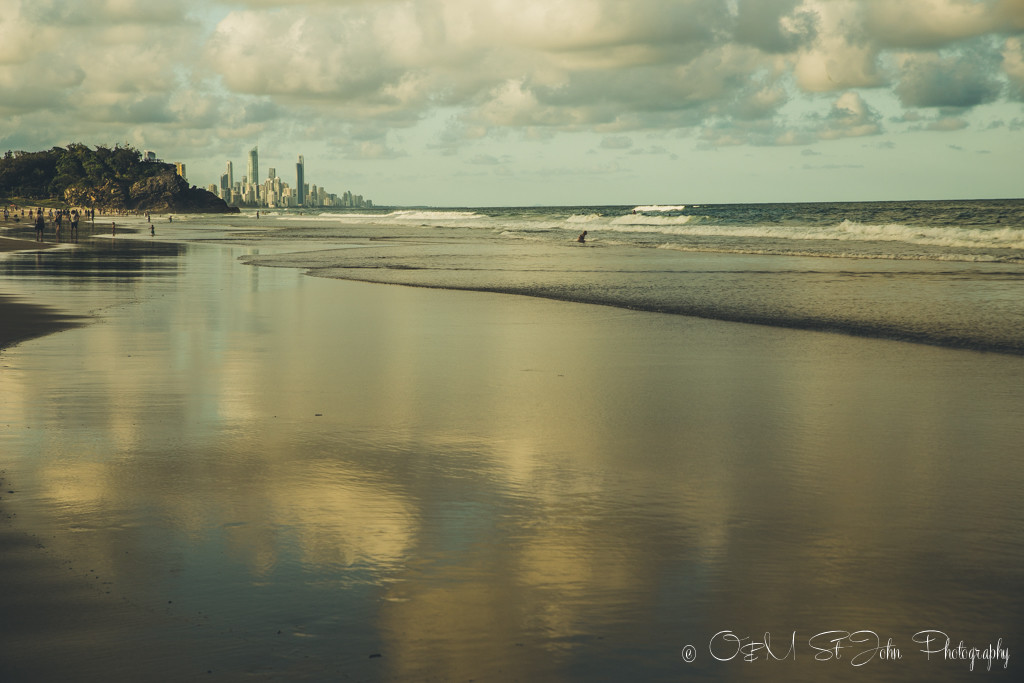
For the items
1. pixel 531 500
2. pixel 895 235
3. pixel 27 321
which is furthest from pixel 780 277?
pixel 895 235

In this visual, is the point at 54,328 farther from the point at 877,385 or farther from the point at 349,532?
the point at 877,385

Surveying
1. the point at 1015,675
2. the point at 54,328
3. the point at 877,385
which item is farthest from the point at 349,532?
the point at 54,328

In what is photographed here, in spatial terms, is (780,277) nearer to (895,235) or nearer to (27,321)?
(27,321)

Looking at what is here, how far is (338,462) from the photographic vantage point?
6.69 meters

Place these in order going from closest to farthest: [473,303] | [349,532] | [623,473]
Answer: [349,532] < [623,473] < [473,303]

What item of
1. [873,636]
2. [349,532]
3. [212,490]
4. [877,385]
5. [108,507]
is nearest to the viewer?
[873,636]

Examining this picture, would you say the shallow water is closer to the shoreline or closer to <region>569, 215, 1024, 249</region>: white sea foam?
the shoreline

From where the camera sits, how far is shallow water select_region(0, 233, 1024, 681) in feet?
13.0

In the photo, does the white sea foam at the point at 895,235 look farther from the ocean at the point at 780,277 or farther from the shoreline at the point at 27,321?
the shoreline at the point at 27,321

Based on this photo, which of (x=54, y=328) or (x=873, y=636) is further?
(x=54, y=328)

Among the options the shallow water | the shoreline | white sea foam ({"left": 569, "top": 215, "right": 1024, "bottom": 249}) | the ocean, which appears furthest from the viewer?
white sea foam ({"left": 569, "top": 215, "right": 1024, "bottom": 249})

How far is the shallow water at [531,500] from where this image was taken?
13.0 ft

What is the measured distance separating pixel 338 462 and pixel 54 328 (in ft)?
31.5

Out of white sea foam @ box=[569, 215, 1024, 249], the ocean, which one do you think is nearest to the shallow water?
the ocean
